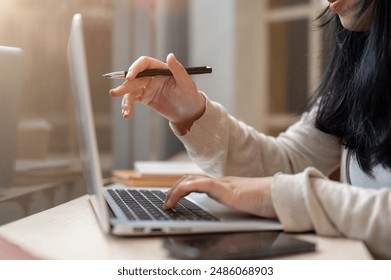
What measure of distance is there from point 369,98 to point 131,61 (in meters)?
0.98

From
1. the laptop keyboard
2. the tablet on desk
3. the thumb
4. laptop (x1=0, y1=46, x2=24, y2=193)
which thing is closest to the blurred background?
laptop (x1=0, y1=46, x2=24, y2=193)

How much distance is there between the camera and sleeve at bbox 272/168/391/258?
53cm

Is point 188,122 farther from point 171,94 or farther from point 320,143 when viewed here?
point 320,143

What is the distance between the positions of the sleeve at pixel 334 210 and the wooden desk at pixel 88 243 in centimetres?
1

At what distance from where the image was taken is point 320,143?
1027 millimetres

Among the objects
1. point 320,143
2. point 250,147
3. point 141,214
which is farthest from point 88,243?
point 320,143

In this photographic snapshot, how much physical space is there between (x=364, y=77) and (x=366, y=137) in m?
0.09

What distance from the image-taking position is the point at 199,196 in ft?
2.43

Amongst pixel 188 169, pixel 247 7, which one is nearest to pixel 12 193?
pixel 188 169

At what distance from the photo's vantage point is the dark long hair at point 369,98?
28.0 inches

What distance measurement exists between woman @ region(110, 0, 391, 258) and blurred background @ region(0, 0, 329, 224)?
0.20m

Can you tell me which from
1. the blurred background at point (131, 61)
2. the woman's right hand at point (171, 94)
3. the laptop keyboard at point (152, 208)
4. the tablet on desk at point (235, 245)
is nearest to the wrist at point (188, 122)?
the woman's right hand at point (171, 94)

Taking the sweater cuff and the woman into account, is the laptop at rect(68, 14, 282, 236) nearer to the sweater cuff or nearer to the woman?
the woman

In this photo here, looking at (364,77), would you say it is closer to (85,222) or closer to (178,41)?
(85,222)
